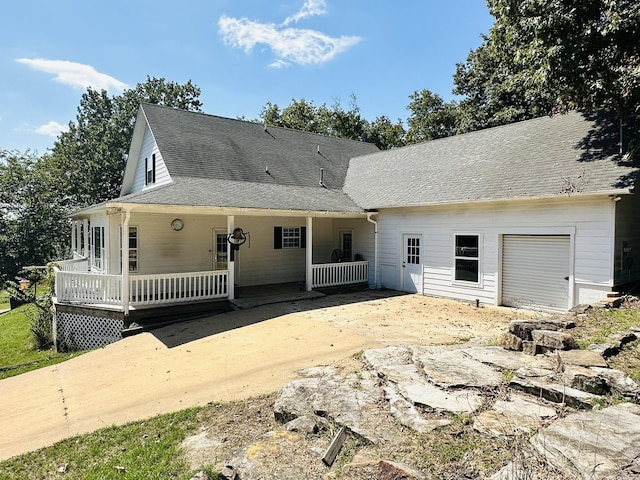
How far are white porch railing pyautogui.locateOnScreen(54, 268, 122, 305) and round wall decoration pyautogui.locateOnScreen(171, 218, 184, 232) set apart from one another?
3148mm

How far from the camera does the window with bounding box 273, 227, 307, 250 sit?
14495 millimetres

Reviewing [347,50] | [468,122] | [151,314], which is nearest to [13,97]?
[347,50]

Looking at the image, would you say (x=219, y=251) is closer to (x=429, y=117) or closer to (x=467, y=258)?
(x=467, y=258)

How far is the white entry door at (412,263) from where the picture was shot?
41.3 feet

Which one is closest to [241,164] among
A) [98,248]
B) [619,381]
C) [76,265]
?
[98,248]

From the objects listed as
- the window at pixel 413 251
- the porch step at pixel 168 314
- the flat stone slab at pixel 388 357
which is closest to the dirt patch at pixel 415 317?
the flat stone slab at pixel 388 357

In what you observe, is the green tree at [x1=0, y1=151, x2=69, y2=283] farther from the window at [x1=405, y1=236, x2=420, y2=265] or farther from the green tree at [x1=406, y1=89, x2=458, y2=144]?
the green tree at [x1=406, y1=89, x2=458, y2=144]

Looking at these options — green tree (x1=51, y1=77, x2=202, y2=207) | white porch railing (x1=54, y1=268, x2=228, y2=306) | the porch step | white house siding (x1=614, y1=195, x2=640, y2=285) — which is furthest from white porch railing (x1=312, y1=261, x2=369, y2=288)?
green tree (x1=51, y1=77, x2=202, y2=207)

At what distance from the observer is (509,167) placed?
1120 centimetres

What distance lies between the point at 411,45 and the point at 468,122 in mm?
7943

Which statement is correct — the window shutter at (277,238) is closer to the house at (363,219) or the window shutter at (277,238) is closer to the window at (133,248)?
the house at (363,219)

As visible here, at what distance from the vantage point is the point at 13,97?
2573cm

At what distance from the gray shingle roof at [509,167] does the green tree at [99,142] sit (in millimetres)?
21612

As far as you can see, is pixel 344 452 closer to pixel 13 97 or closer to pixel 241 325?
pixel 241 325
